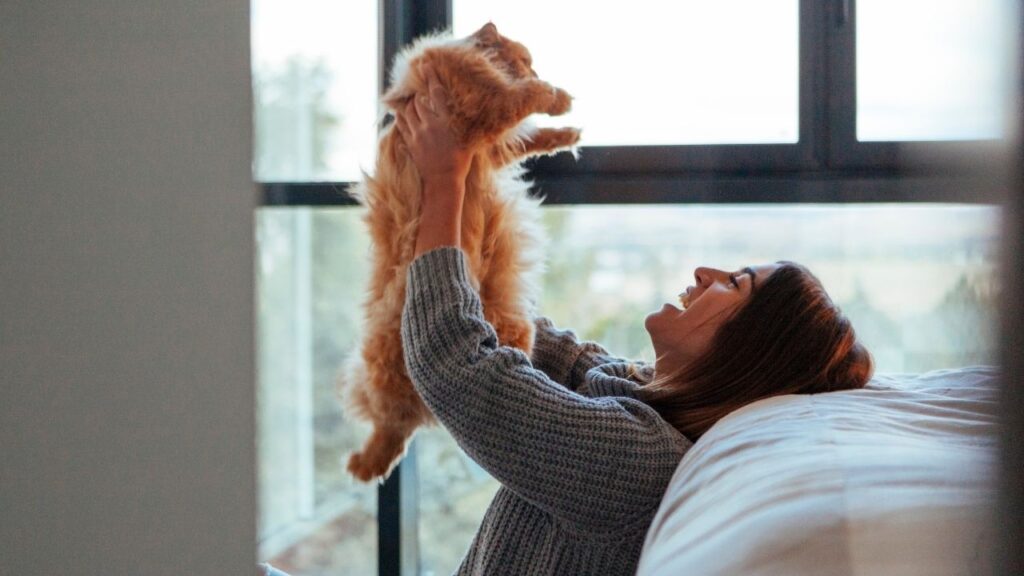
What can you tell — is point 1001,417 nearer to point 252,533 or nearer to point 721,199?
point 252,533

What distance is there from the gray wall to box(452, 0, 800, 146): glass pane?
1.16 meters

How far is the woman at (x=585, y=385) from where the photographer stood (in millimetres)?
1075

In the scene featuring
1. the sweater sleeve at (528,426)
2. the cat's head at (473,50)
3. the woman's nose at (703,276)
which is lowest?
the sweater sleeve at (528,426)

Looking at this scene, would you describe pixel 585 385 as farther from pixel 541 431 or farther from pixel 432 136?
pixel 432 136

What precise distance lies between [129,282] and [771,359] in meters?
1.00

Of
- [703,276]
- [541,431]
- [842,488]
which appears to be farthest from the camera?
[703,276]

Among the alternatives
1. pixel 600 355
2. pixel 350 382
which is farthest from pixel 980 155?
pixel 600 355

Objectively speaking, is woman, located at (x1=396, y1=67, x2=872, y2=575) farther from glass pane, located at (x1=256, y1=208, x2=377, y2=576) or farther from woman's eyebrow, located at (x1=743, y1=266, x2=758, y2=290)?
glass pane, located at (x1=256, y1=208, x2=377, y2=576)

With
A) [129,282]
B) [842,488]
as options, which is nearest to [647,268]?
[842,488]

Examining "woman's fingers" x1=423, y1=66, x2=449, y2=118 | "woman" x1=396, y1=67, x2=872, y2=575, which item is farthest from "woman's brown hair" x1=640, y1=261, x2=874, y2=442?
"woman's fingers" x1=423, y1=66, x2=449, y2=118

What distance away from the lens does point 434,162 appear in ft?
3.78

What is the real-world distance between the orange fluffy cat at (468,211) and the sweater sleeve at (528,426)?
0.10m

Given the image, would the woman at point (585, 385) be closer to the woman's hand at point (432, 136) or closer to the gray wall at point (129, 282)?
the woman's hand at point (432, 136)

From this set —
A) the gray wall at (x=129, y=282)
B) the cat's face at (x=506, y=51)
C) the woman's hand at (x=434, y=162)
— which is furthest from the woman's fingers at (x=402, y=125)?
the gray wall at (x=129, y=282)
